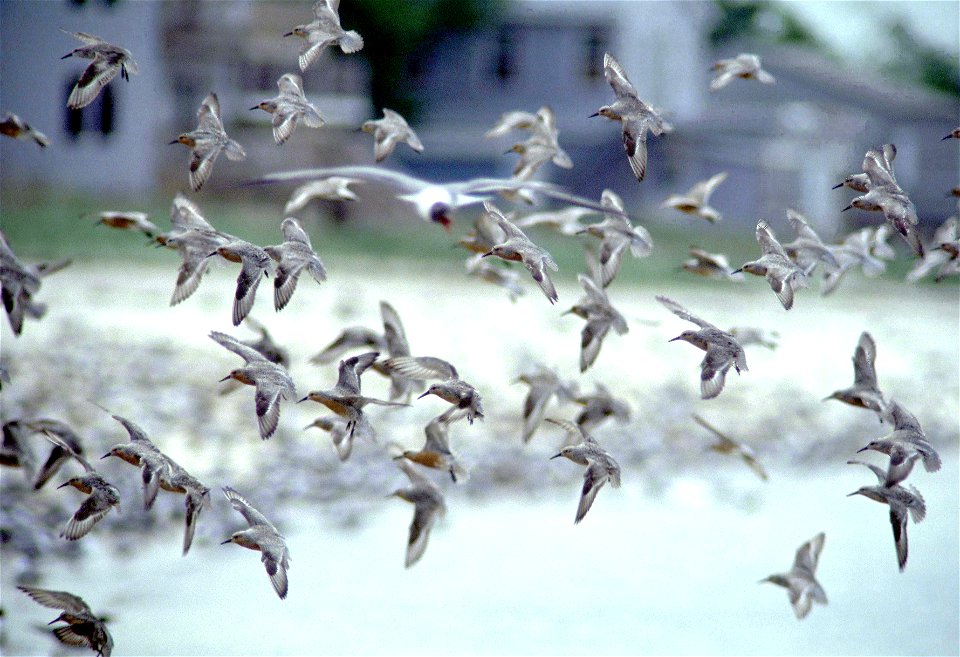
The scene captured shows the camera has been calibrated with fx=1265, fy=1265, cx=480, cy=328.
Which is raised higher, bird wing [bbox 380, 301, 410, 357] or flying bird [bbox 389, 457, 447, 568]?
bird wing [bbox 380, 301, 410, 357]

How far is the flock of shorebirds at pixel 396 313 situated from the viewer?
160 inches

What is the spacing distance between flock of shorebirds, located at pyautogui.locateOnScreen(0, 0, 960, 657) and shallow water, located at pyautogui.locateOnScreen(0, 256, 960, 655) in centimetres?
75

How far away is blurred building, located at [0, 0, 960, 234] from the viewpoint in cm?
2725

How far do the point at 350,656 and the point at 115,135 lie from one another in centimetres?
2346

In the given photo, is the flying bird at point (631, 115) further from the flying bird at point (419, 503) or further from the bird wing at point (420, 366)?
the flying bird at point (419, 503)

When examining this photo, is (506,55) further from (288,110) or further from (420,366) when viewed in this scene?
(420,366)

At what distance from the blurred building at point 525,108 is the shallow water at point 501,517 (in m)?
14.2

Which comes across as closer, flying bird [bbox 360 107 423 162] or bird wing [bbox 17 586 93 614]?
bird wing [bbox 17 586 93 614]

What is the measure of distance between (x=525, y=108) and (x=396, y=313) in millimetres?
28125

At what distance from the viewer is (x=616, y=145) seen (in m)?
32.1

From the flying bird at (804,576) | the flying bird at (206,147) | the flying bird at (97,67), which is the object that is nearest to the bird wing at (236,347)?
the flying bird at (206,147)

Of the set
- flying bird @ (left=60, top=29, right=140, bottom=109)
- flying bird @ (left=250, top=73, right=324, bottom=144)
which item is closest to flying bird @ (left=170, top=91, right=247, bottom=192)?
flying bird @ (left=250, top=73, right=324, bottom=144)

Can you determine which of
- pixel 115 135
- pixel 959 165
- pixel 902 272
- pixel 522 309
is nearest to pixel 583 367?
pixel 522 309

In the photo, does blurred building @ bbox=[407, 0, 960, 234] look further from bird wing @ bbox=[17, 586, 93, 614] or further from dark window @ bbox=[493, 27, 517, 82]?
bird wing @ bbox=[17, 586, 93, 614]
